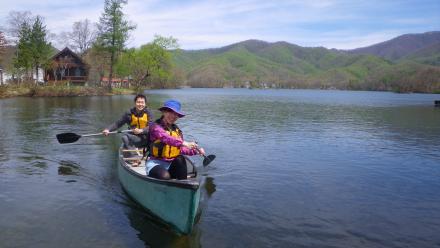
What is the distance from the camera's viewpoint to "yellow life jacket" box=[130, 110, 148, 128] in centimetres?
1202

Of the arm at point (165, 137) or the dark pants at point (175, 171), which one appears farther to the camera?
the dark pants at point (175, 171)

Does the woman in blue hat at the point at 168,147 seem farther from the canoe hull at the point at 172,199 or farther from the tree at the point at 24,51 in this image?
the tree at the point at 24,51

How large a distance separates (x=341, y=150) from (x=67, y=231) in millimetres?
12634

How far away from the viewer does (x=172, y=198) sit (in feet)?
23.5

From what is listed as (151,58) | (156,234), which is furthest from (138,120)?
(151,58)

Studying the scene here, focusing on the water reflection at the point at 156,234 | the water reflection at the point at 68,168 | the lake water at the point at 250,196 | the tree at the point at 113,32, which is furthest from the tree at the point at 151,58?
the water reflection at the point at 156,234

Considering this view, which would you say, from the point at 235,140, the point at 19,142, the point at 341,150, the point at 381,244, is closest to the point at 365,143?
the point at 341,150

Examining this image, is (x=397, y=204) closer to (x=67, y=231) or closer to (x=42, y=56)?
(x=67, y=231)

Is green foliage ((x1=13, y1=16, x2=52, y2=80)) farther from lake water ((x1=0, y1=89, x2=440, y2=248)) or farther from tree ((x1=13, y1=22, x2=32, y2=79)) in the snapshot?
lake water ((x1=0, y1=89, x2=440, y2=248))

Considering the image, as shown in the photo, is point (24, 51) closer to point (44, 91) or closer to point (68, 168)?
point (44, 91)

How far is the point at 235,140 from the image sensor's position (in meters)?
19.1

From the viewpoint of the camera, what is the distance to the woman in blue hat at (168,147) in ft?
23.9

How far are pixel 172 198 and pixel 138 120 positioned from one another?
538 cm

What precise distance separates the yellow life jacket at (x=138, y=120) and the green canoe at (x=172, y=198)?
3694 millimetres
